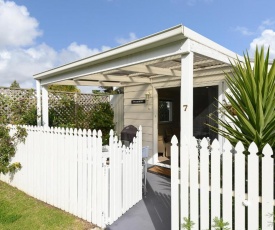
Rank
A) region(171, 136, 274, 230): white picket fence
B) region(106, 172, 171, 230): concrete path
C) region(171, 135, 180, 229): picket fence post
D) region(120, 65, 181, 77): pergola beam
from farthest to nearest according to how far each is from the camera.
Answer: region(120, 65, 181, 77): pergola beam, region(106, 172, 171, 230): concrete path, region(171, 135, 180, 229): picket fence post, region(171, 136, 274, 230): white picket fence

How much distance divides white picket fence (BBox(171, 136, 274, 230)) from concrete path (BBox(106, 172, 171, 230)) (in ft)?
2.59

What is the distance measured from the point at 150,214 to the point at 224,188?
1.87 meters

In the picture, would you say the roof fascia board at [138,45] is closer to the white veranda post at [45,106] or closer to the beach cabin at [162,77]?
the beach cabin at [162,77]

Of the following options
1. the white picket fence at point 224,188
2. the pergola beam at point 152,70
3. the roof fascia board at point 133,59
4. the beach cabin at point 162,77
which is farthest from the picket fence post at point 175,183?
the pergola beam at point 152,70

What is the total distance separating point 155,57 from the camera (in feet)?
11.2

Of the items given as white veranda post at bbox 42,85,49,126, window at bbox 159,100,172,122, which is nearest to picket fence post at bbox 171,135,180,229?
white veranda post at bbox 42,85,49,126

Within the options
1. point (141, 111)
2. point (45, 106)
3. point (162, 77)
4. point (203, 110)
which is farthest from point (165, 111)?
point (45, 106)

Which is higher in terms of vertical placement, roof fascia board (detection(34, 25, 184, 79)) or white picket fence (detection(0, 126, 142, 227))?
roof fascia board (detection(34, 25, 184, 79))

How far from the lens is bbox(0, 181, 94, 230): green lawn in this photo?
3.42m

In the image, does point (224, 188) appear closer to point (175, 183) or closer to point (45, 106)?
point (175, 183)

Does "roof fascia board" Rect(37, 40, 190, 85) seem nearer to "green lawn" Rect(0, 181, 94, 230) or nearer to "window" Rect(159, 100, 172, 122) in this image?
"green lawn" Rect(0, 181, 94, 230)

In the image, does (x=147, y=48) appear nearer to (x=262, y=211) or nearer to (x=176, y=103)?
(x=262, y=211)

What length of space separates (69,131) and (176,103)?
6.39 metres

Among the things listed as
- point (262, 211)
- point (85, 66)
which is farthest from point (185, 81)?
point (85, 66)
